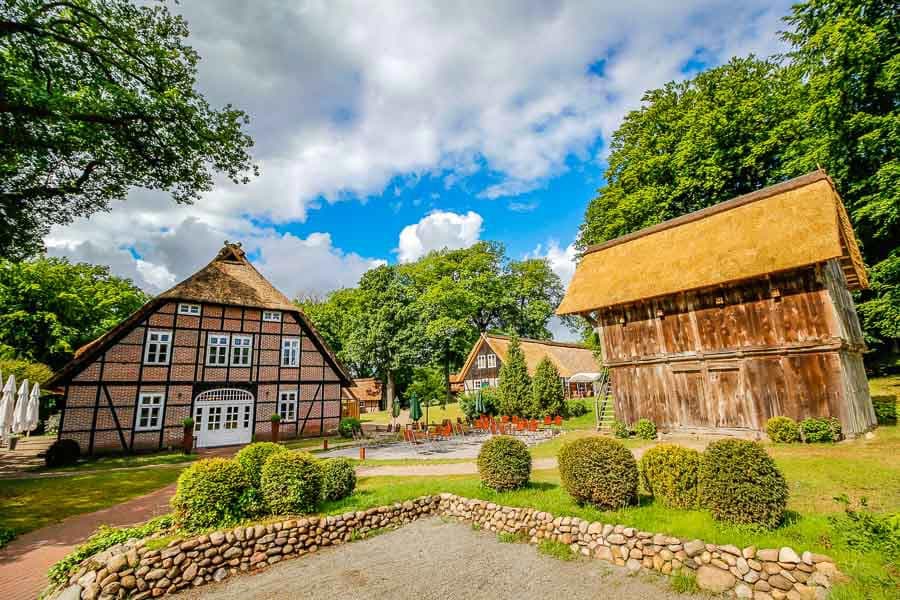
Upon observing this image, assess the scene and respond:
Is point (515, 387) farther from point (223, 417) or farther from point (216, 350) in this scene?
point (216, 350)

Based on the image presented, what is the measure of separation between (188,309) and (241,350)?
341 centimetres

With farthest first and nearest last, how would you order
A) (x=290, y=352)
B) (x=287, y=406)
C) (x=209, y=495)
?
(x=290, y=352), (x=287, y=406), (x=209, y=495)

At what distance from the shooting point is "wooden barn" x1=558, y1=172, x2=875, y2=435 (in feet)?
41.8

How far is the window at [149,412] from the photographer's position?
19406 millimetres

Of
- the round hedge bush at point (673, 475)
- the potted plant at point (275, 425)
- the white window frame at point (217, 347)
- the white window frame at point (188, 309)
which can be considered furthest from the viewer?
the white window frame at point (217, 347)

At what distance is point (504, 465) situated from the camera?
9.41 meters

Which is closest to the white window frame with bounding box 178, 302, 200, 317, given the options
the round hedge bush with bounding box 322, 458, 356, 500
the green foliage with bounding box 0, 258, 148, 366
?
the green foliage with bounding box 0, 258, 148, 366

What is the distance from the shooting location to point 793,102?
20.2 m

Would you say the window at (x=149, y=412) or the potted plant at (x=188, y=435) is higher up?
the window at (x=149, y=412)

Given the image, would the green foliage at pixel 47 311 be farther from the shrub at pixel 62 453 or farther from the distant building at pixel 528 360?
the distant building at pixel 528 360

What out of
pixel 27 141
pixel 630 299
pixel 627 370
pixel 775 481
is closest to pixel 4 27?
pixel 27 141

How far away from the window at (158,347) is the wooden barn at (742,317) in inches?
820

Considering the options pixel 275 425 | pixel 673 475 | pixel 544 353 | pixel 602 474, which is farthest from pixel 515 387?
pixel 673 475

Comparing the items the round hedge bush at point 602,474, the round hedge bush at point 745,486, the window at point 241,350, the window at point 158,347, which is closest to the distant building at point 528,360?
the window at point 241,350
